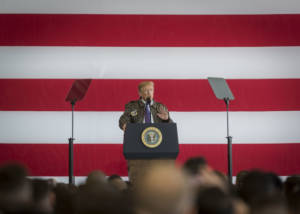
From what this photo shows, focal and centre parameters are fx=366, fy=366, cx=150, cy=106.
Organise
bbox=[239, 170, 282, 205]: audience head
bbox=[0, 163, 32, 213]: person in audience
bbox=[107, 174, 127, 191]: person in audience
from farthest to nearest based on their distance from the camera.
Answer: bbox=[107, 174, 127, 191]: person in audience → bbox=[239, 170, 282, 205]: audience head → bbox=[0, 163, 32, 213]: person in audience

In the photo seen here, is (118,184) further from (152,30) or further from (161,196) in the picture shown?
(152,30)

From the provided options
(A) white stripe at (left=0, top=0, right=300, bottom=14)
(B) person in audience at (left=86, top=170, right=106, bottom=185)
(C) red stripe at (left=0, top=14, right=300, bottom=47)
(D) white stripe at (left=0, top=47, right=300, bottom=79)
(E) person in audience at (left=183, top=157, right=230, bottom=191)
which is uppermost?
(A) white stripe at (left=0, top=0, right=300, bottom=14)

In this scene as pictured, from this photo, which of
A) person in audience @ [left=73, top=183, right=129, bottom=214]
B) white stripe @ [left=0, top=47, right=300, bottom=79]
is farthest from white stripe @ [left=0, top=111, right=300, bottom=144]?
person in audience @ [left=73, top=183, right=129, bottom=214]

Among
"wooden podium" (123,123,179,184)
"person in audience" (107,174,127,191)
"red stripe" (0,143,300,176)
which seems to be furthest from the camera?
"red stripe" (0,143,300,176)

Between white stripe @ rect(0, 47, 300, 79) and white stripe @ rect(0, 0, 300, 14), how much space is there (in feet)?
1.24

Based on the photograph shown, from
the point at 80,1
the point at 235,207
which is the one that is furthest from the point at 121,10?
the point at 235,207

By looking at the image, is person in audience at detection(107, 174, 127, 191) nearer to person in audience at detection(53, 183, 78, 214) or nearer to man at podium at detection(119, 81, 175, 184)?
person in audience at detection(53, 183, 78, 214)

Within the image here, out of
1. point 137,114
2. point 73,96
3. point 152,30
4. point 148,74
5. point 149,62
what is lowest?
point 137,114

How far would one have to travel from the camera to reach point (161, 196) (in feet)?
2.42

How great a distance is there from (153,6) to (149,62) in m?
0.57

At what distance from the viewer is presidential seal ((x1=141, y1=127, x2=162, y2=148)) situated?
7.78 feet

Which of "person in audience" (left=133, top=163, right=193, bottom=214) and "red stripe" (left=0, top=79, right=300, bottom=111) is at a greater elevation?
"red stripe" (left=0, top=79, right=300, bottom=111)

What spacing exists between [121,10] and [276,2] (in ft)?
5.12

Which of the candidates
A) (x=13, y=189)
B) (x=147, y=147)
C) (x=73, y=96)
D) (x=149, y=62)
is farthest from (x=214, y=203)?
(x=149, y=62)
